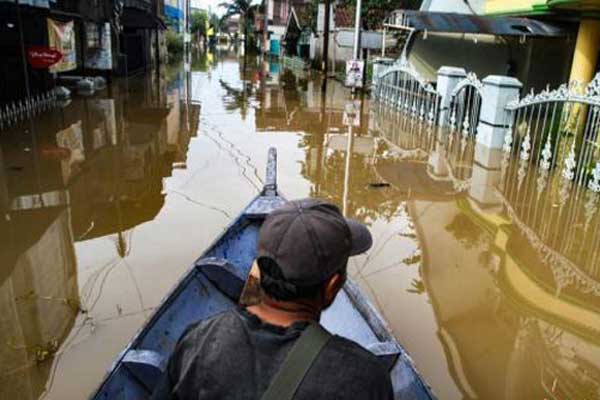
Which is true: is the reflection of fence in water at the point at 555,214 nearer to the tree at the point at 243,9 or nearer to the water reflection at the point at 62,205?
the water reflection at the point at 62,205

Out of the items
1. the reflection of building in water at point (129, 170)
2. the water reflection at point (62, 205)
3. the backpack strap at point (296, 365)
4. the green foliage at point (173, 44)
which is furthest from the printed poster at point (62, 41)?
the green foliage at point (173, 44)

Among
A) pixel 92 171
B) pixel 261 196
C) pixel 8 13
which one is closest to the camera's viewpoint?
pixel 261 196

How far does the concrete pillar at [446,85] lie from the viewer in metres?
13.0

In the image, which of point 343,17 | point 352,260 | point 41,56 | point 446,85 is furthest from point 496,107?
point 343,17

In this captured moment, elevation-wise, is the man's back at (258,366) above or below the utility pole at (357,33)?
below

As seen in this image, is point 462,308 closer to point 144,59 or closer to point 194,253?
point 194,253

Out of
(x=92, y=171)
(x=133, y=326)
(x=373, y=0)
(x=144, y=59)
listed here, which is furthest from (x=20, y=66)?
(x=373, y=0)

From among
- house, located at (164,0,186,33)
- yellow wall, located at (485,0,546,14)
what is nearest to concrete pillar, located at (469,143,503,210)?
yellow wall, located at (485,0,546,14)

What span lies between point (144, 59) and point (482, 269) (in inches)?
961

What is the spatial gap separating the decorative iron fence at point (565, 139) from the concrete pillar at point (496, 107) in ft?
0.43

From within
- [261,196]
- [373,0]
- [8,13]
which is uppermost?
[373,0]

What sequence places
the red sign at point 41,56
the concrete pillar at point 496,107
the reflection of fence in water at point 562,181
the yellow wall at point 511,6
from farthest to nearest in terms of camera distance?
1. the yellow wall at point 511,6
2. the red sign at point 41,56
3. the concrete pillar at point 496,107
4. the reflection of fence in water at point 562,181

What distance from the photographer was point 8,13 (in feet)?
37.3

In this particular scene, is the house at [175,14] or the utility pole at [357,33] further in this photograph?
the house at [175,14]
